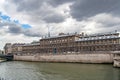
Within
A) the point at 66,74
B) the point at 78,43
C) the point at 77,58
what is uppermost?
the point at 78,43

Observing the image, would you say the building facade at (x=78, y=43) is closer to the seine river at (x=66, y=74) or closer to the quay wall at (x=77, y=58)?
the quay wall at (x=77, y=58)

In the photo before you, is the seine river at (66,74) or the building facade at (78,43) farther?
the building facade at (78,43)

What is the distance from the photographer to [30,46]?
143625 millimetres

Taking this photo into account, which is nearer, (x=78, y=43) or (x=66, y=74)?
(x=66, y=74)

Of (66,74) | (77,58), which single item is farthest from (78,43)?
(66,74)

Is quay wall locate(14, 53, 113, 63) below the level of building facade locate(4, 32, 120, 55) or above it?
below

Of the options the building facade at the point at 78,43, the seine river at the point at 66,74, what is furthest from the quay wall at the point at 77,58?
the seine river at the point at 66,74

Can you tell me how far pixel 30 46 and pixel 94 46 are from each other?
209 feet

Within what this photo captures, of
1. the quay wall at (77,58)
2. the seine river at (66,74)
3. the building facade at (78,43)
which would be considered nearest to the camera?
the seine river at (66,74)

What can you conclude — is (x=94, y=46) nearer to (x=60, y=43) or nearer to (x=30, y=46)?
(x=60, y=43)

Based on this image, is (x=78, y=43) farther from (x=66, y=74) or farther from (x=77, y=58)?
(x=66, y=74)

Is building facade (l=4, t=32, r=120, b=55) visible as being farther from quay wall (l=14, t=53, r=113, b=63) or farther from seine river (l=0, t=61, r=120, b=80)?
seine river (l=0, t=61, r=120, b=80)

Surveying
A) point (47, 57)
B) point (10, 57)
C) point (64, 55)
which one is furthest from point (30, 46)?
point (64, 55)

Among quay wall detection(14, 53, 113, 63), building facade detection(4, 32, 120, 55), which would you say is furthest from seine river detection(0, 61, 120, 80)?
building facade detection(4, 32, 120, 55)
